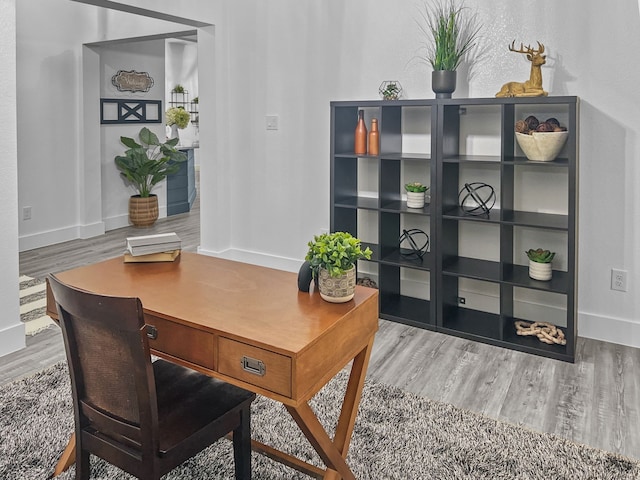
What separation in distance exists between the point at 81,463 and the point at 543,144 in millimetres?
2643

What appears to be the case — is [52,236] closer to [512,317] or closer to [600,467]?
[512,317]

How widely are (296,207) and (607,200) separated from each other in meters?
2.27

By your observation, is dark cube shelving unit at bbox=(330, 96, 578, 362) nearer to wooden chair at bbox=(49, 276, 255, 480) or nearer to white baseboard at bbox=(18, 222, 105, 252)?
wooden chair at bbox=(49, 276, 255, 480)

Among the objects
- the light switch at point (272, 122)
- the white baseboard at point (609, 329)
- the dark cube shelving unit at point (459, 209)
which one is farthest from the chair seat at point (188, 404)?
the light switch at point (272, 122)

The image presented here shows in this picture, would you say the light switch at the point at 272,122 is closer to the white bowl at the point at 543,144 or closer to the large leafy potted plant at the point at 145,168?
the white bowl at the point at 543,144

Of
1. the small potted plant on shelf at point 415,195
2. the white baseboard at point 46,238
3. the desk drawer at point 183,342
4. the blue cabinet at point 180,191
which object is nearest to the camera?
the desk drawer at point 183,342

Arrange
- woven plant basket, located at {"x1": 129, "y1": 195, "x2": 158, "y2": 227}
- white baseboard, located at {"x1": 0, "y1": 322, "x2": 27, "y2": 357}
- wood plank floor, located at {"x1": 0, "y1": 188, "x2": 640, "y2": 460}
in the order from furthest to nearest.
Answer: woven plant basket, located at {"x1": 129, "y1": 195, "x2": 158, "y2": 227} < white baseboard, located at {"x1": 0, "y1": 322, "x2": 27, "y2": 357} < wood plank floor, located at {"x1": 0, "y1": 188, "x2": 640, "y2": 460}

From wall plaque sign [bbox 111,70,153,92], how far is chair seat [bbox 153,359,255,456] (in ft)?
17.1

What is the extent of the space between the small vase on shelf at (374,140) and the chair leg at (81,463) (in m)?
2.59

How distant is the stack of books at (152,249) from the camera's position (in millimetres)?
2211

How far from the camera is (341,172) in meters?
3.84

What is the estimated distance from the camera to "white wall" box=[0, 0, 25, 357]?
2934mm

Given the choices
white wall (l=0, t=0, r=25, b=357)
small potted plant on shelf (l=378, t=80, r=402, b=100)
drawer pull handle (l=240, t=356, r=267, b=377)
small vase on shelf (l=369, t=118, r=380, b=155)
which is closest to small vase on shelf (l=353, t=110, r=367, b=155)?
small vase on shelf (l=369, t=118, r=380, b=155)

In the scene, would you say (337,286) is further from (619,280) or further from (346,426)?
(619,280)
